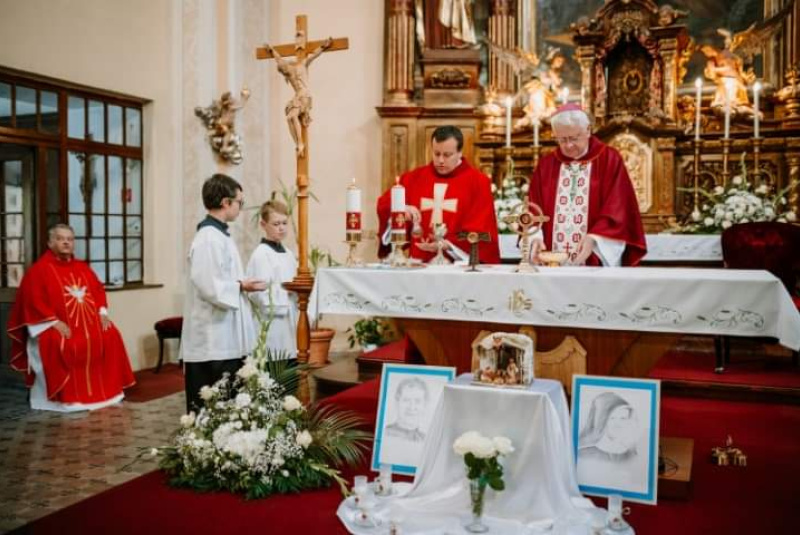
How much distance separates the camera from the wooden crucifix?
432 centimetres

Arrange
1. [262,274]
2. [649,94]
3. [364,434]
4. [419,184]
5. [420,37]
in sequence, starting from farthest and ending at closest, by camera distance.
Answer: [420,37]
[649,94]
[262,274]
[419,184]
[364,434]

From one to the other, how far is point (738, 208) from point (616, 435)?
4266 mm

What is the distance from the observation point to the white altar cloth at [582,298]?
317 centimetres

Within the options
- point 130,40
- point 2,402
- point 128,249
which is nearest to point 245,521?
point 2,402

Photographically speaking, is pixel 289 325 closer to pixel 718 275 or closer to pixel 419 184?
pixel 419 184

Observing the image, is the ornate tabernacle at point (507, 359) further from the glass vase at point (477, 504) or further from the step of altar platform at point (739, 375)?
the step of altar platform at point (739, 375)

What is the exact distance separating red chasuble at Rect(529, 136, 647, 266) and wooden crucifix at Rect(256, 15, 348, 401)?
1.39 meters

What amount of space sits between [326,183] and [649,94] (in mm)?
3884

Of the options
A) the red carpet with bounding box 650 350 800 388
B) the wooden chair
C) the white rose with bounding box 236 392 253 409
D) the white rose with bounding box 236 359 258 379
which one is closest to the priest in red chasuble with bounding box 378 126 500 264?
the white rose with bounding box 236 359 258 379

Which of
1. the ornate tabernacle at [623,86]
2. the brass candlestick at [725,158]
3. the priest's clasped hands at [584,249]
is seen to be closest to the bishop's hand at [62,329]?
the ornate tabernacle at [623,86]

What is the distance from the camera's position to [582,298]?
3395 millimetres

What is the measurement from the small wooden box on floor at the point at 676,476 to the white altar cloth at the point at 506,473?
0.46 metres

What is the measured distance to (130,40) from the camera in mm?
8320

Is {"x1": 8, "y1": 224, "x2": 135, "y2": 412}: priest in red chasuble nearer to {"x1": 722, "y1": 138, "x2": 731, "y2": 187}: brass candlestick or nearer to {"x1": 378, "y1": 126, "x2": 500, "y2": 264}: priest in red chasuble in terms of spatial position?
{"x1": 378, "y1": 126, "x2": 500, "y2": 264}: priest in red chasuble
